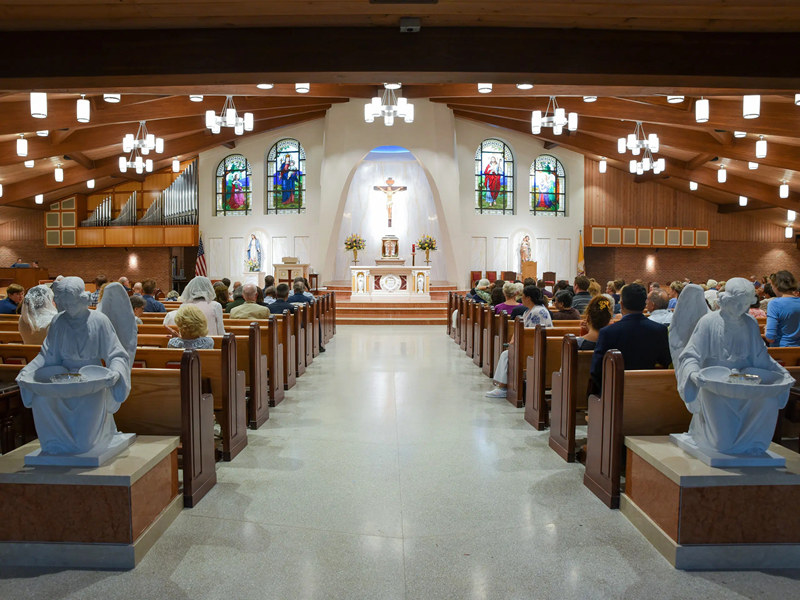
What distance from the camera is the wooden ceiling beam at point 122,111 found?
28.7 feet

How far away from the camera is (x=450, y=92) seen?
12.2 meters

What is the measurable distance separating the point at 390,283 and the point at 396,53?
10.2 meters

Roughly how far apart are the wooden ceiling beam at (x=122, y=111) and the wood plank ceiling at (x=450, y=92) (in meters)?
0.02

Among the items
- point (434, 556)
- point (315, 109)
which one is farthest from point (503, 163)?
point (434, 556)

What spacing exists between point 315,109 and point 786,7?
1356cm

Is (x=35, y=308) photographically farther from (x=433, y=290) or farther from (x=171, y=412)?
(x=433, y=290)

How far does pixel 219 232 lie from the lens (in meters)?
17.4

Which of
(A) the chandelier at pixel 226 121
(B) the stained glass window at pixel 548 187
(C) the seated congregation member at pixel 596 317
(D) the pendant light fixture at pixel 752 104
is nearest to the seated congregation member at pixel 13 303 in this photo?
(A) the chandelier at pixel 226 121

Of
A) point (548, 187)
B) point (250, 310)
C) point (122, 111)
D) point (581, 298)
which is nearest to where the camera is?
point (250, 310)

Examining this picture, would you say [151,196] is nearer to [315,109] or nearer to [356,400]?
[315,109]

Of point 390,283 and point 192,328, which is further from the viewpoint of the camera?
point 390,283

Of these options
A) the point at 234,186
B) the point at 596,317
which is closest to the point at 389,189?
the point at 234,186

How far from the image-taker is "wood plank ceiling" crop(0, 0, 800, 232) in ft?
11.9

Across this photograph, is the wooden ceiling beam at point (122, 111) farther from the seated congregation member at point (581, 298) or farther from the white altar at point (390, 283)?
the seated congregation member at point (581, 298)
